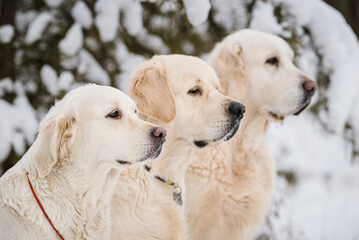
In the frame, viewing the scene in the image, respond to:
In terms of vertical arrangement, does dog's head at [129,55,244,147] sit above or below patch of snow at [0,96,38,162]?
above

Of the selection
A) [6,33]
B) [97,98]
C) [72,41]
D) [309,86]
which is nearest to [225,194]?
[309,86]

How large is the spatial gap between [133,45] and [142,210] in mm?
1663

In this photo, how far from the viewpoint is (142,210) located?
10.2 feet

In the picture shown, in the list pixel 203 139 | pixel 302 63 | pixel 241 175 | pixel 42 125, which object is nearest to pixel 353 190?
pixel 302 63

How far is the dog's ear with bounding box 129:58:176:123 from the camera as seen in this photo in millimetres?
3051

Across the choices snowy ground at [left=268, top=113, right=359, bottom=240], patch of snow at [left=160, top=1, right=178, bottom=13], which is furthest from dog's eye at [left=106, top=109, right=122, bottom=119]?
snowy ground at [left=268, top=113, right=359, bottom=240]

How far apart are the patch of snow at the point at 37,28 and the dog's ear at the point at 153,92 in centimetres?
112

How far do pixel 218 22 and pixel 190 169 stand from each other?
1.44 metres

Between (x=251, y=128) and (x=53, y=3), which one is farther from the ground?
(x=53, y=3)

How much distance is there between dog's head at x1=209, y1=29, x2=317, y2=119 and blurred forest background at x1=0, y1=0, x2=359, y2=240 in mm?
392

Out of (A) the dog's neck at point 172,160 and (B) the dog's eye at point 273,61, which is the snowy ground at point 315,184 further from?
(A) the dog's neck at point 172,160

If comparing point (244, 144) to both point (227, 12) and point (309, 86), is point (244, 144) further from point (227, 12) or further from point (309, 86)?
point (227, 12)

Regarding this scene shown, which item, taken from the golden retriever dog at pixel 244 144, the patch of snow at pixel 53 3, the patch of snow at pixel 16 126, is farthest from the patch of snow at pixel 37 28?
the golden retriever dog at pixel 244 144

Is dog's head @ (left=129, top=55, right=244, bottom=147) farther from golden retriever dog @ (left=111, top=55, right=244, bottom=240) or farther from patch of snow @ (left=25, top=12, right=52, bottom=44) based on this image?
patch of snow @ (left=25, top=12, right=52, bottom=44)
